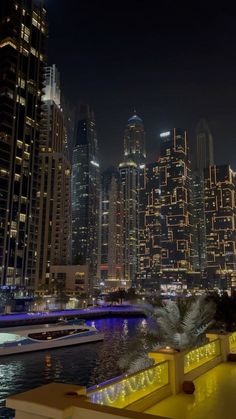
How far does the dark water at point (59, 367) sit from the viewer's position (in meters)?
28.3

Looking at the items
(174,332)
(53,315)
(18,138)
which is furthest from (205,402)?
(18,138)

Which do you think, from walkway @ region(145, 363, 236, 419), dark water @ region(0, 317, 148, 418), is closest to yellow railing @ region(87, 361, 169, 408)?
walkway @ region(145, 363, 236, 419)

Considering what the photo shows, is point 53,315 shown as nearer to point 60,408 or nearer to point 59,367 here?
point 59,367

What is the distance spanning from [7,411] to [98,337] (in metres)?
32.5

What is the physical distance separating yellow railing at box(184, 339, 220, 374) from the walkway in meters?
0.51

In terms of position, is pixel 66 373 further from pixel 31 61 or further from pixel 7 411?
pixel 31 61

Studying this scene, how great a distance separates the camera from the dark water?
92.8ft

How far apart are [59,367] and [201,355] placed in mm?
25233

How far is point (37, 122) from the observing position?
117 m

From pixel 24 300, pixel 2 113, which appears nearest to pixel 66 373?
pixel 24 300

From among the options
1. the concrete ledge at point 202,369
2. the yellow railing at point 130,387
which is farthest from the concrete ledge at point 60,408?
the concrete ledge at point 202,369

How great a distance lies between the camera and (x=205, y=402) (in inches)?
383

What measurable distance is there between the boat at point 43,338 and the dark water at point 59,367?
3.31 feet

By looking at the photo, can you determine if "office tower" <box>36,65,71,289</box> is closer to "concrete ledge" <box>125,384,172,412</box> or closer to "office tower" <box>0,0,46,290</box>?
"office tower" <box>0,0,46,290</box>
